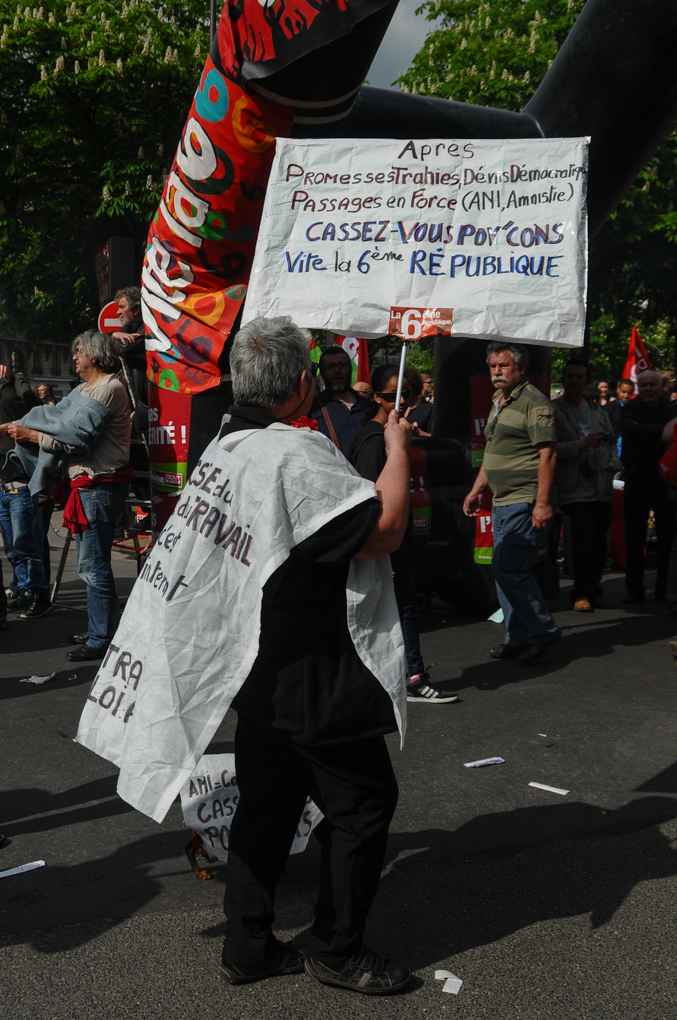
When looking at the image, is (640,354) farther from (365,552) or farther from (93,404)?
(365,552)

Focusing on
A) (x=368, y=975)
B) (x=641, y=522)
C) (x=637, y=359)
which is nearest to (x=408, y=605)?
(x=368, y=975)

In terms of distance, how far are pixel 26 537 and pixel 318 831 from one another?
19.0 feet

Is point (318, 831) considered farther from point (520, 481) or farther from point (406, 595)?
point (520, 481)

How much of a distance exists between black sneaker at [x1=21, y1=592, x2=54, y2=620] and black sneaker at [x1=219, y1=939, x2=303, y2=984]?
5.52 metres

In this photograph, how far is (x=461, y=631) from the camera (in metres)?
7.40

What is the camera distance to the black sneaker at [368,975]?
A: 2.73m

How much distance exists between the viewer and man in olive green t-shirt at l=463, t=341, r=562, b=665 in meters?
6.04

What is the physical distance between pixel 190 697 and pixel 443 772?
2.07 metres

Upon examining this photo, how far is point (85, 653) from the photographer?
649 cm

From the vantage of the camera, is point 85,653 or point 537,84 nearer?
point 85,653

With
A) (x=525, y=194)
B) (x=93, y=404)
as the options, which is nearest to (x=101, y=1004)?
(x=525, y=194)

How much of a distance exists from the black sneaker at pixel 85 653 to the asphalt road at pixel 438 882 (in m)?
0.77

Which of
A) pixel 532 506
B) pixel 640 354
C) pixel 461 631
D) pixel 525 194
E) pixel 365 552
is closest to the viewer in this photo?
pixel 365 552

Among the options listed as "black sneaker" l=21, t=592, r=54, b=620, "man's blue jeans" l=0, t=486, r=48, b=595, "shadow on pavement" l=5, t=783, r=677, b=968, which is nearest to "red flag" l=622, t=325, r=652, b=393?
"man's blue jeans" l=0, t=486, r=48, b=595
